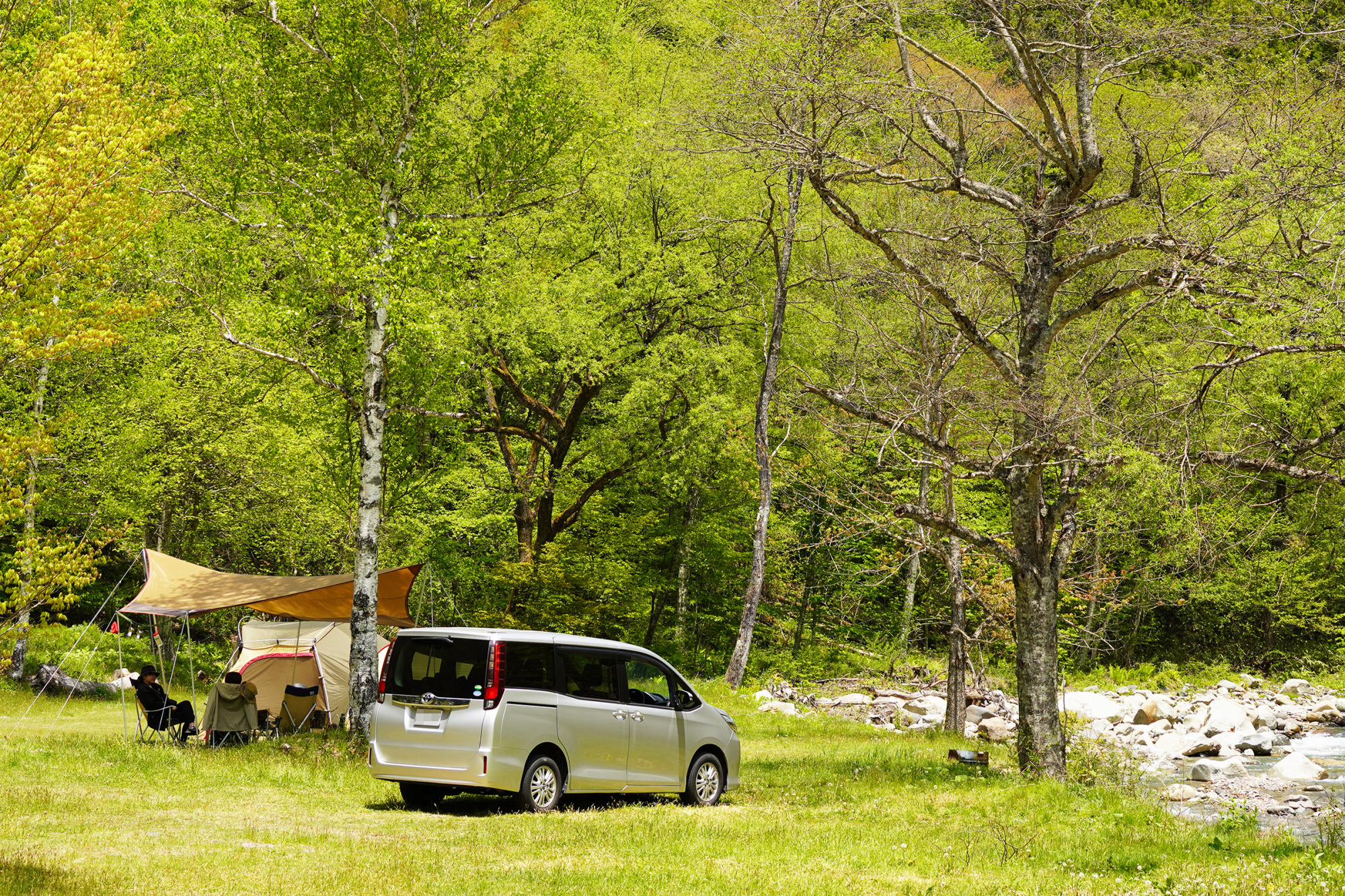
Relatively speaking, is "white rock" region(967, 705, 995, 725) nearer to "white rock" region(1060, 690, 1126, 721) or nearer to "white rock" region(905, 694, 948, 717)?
"white rock" region(905, 694, 948, 717)

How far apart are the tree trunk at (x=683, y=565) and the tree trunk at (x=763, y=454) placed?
136 inches

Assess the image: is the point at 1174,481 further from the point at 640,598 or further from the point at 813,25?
the point at 640,598

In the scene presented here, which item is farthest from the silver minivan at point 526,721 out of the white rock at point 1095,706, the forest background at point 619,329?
the white rock at point 1095,706

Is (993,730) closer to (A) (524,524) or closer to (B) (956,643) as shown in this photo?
(B) (956,643)

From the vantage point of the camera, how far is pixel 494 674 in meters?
9.85

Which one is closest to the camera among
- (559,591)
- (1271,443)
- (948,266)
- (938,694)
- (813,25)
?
(1271,443)

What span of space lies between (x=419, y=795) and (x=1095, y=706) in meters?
18.7

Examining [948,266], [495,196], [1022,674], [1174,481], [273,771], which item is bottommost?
[273,771]

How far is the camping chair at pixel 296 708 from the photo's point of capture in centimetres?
1703

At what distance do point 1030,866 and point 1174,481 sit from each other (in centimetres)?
362

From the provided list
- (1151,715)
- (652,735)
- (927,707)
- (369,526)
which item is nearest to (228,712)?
(369,526)

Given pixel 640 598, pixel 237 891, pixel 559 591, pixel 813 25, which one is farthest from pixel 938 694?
pixel 237 891

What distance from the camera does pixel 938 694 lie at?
2666cm

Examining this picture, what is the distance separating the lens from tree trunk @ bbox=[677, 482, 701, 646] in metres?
30.0
